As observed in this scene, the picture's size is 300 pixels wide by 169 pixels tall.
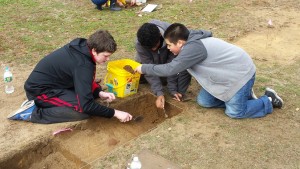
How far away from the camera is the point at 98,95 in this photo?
4820mm

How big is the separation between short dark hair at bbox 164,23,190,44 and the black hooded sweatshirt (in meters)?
0.94

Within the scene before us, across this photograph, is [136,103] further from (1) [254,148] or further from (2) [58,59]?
(1) [254,148]

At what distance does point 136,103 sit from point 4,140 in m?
1.79

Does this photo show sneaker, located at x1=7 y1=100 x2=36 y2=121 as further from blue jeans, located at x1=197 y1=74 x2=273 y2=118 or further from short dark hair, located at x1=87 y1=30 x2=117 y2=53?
blue jeans, located at x1=197 y1=74 x2=273 y2=118

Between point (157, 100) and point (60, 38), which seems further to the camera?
point (60, 38)

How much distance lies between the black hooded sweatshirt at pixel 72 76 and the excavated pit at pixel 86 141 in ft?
1.15

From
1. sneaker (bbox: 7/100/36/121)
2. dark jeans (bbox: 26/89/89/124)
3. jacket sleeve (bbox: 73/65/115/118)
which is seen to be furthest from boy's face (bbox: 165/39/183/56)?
sneaker (bbox: 7/100/36/121)

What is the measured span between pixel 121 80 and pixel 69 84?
2.43ft

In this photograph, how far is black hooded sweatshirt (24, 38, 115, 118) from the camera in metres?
4.02

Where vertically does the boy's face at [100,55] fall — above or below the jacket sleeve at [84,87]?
above

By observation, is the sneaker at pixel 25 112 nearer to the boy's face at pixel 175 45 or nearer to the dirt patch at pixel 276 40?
the boy's face at pixel 175 45

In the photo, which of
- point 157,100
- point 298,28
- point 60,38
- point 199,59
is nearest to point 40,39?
point 60,38

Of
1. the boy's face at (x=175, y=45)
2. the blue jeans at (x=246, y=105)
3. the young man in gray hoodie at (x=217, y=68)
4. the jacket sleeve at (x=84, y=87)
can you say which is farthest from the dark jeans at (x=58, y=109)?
the blue jeans at (x=246, y=105)

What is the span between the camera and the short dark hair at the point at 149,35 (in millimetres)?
4328
